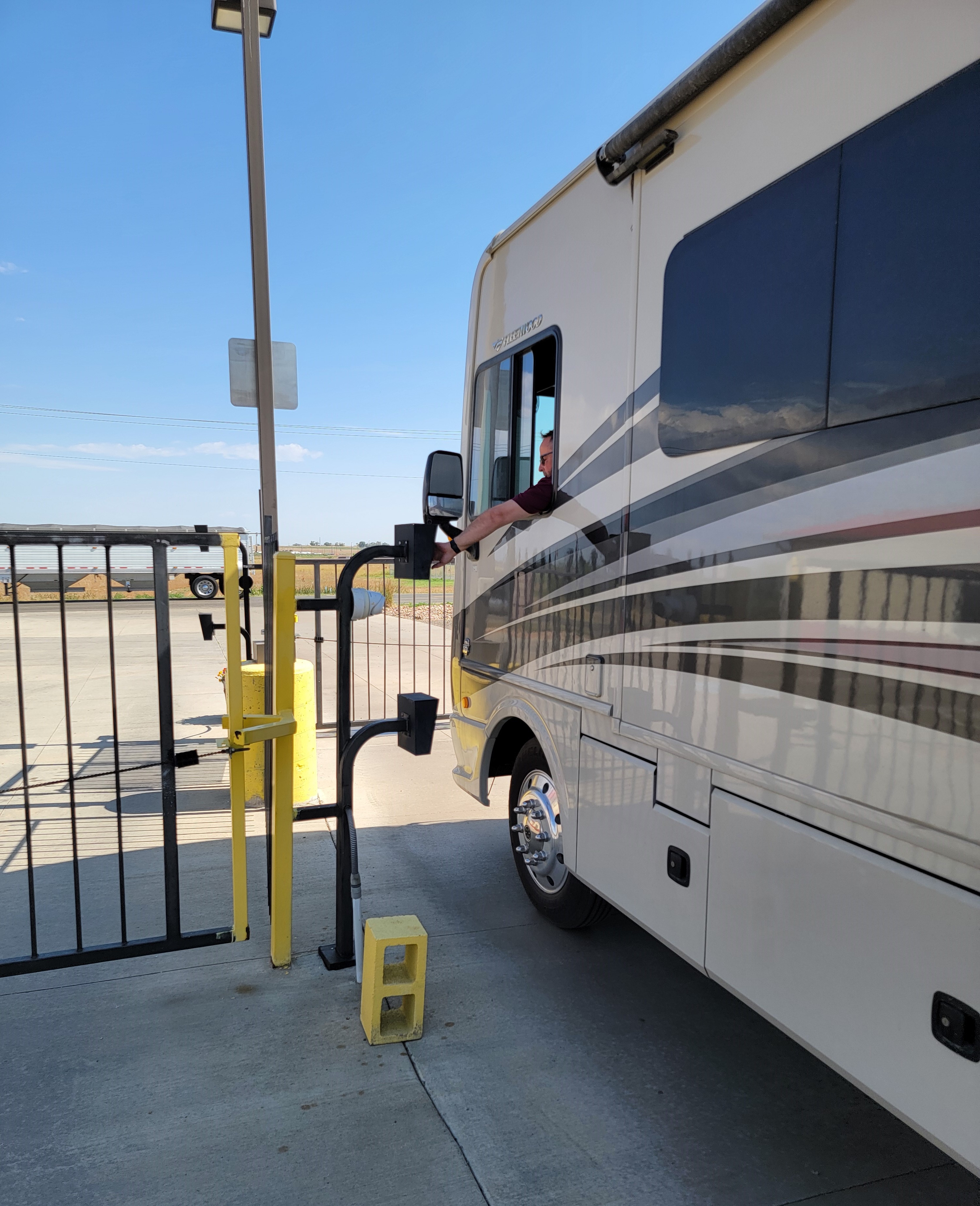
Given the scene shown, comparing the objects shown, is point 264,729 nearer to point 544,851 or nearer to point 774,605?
point 544,851

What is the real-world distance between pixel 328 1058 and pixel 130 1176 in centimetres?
70

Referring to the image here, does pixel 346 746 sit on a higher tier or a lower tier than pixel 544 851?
higher

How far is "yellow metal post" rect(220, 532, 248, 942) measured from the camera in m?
3.02

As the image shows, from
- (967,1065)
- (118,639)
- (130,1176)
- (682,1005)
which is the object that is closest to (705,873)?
(967,1065)

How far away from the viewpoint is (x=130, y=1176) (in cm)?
226

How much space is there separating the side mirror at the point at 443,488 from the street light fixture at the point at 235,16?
286 centimetres

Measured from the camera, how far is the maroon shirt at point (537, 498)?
3307 millimetres

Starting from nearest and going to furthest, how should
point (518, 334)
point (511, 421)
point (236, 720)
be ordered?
point (236, 720), point (518, 334), point (511, 421)

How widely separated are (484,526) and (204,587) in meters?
1.18

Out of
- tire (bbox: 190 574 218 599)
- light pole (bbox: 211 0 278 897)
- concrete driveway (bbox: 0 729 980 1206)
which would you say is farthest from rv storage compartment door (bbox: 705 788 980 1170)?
light pole (bbox: 211 0 278 897)

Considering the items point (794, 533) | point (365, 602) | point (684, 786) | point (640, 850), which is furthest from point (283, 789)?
point (794, 533)

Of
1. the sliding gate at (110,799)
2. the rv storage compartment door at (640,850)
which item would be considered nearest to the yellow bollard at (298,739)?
the sliding gate at (110,799)

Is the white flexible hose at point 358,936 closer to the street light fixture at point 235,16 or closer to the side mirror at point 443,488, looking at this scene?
the side mirror at point 443,488

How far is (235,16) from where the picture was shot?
4.70 meters
